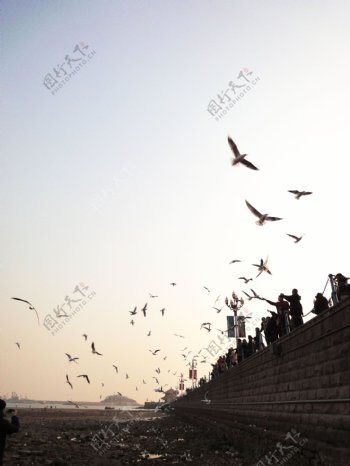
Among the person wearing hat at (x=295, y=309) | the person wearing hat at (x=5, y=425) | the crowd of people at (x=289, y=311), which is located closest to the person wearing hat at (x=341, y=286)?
the crowd of people at (x=289, y=311)

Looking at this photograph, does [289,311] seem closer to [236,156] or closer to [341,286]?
[341,286]

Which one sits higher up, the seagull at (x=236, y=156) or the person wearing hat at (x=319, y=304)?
the seagull at (x=236, y=156)

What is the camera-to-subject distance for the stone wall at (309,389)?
25.2ft

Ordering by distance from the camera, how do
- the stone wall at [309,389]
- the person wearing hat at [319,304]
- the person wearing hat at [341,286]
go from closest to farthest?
the stone wall at [309,389], the person wearing hat at [341,286], the person wearing hat at [319,304]

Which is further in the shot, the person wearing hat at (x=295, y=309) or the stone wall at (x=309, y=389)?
the person wearing hat at (x=295, y=309)

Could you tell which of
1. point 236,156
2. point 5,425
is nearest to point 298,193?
point 236,156

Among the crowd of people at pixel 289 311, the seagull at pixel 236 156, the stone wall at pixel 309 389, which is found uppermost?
the seagull at pixel 236 156

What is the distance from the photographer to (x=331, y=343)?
8.44m

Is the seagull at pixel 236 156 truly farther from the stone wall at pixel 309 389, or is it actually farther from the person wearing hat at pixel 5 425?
the person wearing hat at pixel 5 425

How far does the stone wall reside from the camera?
25.2ft

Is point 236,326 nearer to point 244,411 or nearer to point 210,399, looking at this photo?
point 210,399

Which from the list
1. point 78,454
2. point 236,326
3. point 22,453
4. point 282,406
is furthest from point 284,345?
point 236,326

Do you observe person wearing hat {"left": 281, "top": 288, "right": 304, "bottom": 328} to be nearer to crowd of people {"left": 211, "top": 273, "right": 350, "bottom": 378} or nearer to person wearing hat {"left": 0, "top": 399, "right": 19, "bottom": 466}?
crowd of people {"left": 211, "top": 273, "right": 350, "bottom": 378}

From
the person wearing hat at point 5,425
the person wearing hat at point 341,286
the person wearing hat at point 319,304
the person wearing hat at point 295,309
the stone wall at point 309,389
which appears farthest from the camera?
the person wearing hat at point 295,309
